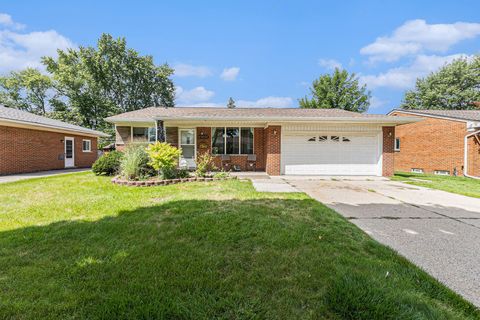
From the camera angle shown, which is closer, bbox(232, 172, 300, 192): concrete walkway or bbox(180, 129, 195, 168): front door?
bbox(232, 172, 300, 192): concrete walkway

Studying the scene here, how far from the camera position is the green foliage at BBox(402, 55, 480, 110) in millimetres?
25094

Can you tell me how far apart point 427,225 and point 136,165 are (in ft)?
26.3

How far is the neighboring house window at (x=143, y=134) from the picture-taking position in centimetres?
1240

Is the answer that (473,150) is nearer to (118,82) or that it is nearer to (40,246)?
(40,246)

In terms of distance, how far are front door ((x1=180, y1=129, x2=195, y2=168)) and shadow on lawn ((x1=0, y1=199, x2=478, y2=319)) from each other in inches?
315

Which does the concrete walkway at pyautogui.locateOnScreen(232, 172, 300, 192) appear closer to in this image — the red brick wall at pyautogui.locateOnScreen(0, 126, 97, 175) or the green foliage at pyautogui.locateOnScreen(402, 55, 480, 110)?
the red brick wall at pyautogui.locateOnScreen(0, 126, 97, 175)

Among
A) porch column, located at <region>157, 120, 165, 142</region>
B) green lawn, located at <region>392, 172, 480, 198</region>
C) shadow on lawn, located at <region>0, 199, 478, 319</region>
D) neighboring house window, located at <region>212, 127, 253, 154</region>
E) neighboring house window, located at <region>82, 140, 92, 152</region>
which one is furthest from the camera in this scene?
A: neighboring house window, located at <region>82, 140, 92, 152</region>

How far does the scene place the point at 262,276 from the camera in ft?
7.27

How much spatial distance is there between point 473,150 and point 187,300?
1712cm

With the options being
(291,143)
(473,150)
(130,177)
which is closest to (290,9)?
(291,143)

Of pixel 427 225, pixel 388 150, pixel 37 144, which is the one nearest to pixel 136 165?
pixel 427 225

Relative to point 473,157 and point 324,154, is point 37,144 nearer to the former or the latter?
point 324,154

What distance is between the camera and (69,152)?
14.7 meters

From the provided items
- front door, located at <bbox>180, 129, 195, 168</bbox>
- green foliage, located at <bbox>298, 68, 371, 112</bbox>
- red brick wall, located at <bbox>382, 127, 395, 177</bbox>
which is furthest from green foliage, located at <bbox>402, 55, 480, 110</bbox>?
front door, located at <bbox>180, 129, 195, 168</bbox>
